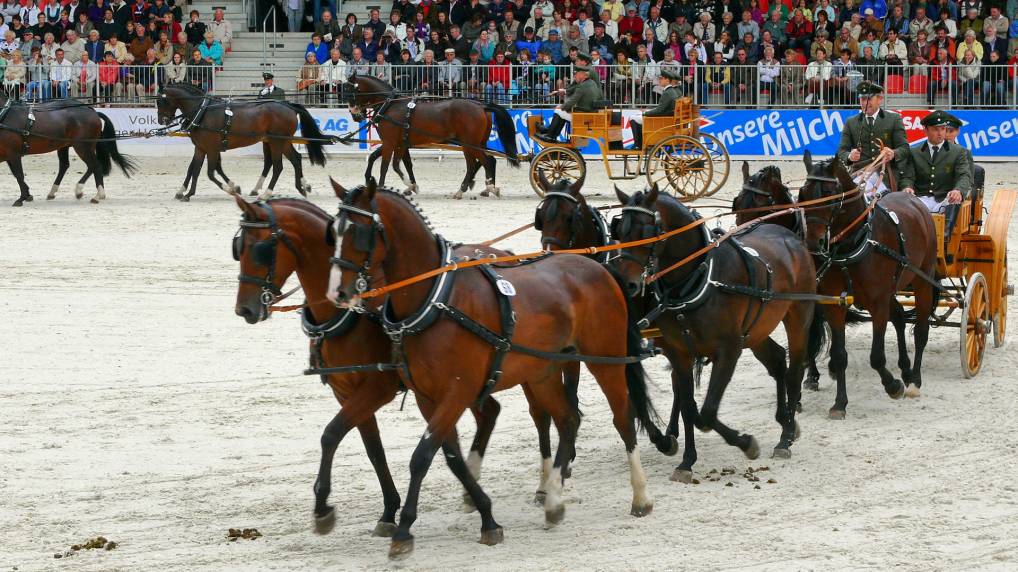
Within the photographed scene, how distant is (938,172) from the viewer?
10484mm

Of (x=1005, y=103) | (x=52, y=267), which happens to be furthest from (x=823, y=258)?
(x=1005, y=103)

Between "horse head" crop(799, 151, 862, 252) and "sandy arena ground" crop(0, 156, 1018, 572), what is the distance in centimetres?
120

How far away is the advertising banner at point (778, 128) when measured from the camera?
Result: 70.5 feet

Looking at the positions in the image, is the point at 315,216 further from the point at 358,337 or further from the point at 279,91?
the point at 279,91

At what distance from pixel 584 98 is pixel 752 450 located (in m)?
11.6

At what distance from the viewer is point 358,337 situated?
6.28 metres

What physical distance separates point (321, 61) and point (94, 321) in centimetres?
1450

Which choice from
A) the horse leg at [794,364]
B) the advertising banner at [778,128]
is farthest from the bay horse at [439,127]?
the horse leg at [794,364]

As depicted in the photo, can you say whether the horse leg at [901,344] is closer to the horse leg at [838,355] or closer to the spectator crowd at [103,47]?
the horse leg at [838,355]

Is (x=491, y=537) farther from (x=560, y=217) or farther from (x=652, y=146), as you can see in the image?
(x=652, y=146)

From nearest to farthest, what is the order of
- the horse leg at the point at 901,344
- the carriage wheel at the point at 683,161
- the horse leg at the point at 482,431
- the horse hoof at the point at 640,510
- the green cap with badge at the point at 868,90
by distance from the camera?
the horse hoof at the point at 640,510 → the horse leg at the point at 482,431 → the horse leg at the point at 901,344 → the green cap with badge at the point at 868,90 → the carriage wheel at the point at 683,161

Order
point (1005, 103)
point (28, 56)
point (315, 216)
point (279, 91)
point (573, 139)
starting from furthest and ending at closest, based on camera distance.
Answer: point (28, 56), point (1005, 103), point (279, 91), point (573, 139), point (315, 216)

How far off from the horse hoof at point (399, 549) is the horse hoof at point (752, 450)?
2481 millimetres

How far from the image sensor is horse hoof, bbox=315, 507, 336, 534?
242 inches
